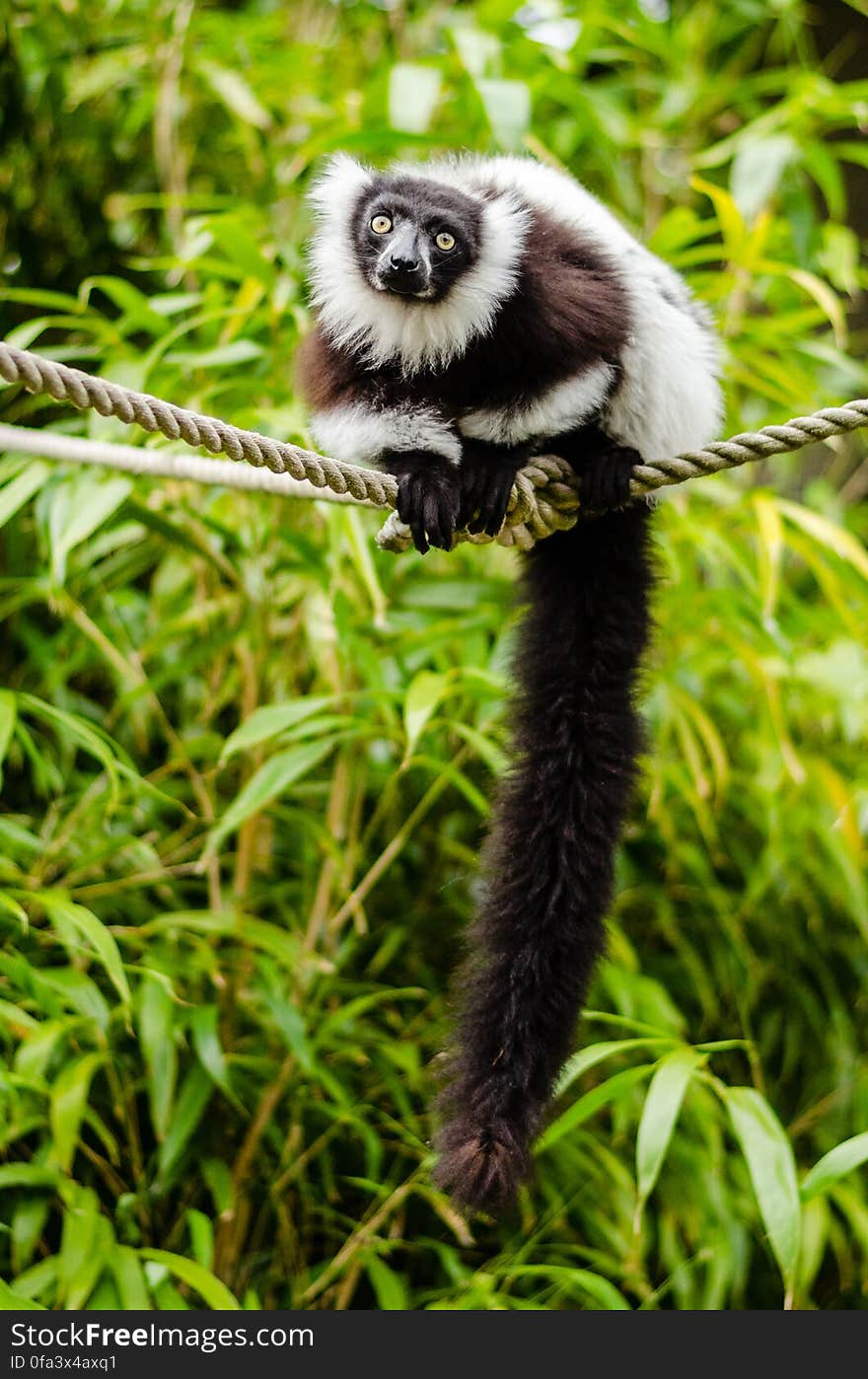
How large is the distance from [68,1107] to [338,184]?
1324 mm

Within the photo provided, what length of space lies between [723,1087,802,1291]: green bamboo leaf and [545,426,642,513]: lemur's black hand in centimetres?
79

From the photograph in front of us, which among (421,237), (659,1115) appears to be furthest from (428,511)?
(659,1115)

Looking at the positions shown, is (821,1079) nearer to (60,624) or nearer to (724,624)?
(724,624)

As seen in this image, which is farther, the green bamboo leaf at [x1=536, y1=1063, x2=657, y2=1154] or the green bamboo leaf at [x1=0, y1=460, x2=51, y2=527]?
the green bamboo leaf at [x1=0, y1=460, x2=51, y2=527]

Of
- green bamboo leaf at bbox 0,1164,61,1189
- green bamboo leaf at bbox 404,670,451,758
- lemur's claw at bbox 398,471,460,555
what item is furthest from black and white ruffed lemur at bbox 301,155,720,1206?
green bamboo leaf at bbox 0,1164,61,1189

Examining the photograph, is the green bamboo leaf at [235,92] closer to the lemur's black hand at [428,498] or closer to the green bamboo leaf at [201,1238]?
the lemur's black hand at [428,498]

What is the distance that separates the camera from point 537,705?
5.75 ft

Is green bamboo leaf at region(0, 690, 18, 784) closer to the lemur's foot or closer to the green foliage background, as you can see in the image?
the green foliage background

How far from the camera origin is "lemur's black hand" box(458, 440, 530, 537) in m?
1.49

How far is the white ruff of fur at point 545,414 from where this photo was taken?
1.55 metres

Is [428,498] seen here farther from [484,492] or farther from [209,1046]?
[209,1046]

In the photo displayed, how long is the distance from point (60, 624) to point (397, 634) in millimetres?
744

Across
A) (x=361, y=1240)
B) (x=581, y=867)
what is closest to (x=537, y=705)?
(x=581, y=867)

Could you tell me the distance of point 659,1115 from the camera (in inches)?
62.4
